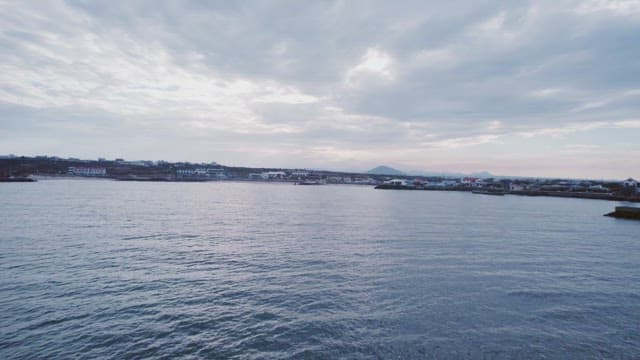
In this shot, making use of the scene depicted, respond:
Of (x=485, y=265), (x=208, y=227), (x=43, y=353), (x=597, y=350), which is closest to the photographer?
(x=43, y=353)

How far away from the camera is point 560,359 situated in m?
11.1

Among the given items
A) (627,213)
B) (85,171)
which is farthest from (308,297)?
(85,171)

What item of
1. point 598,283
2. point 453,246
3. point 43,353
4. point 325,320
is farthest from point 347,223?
point 43,353

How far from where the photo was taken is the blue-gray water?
38.0 ft

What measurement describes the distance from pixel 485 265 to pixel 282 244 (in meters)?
15.0

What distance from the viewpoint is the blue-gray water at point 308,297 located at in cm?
1158

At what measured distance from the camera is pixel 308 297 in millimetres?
15828

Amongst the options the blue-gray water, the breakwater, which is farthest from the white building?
the breakwater

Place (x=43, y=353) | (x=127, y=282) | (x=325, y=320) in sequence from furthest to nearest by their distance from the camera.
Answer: (x=127, y=282)
(x=325, y=320)
(x=43, y=353)

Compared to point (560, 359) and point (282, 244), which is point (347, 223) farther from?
point (560, 359)

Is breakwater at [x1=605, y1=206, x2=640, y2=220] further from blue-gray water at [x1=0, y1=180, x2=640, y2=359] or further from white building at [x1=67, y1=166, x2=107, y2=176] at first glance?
white building at [x1=67, y1=166, x2=107, y2=176]

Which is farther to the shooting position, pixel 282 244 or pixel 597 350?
pixel 282 244

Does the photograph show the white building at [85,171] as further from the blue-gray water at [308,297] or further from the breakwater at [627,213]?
the breakwater at [627,213]

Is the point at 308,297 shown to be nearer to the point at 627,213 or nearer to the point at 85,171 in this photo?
the point at 627,213
